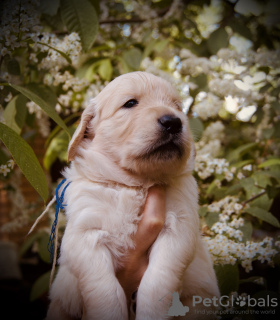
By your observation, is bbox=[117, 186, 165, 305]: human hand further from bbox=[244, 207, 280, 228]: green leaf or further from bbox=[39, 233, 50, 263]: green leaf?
bbox=[39, 233, 50, 263]: green leaf

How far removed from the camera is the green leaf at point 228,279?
1719mm

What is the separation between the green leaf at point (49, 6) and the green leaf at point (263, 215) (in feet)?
6.31

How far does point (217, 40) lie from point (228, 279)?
6.98 ft

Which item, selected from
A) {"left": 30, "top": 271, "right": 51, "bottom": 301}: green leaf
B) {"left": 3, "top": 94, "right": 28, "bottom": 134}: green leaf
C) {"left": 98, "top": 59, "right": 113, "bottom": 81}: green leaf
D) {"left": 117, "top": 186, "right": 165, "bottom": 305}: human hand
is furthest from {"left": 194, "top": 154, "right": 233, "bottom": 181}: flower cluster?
{"left": 30, "top": 271, "right": 51, "bottom": 301}: green leaf

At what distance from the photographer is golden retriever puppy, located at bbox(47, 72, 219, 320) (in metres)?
1.28

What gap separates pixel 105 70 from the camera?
8.77 feet

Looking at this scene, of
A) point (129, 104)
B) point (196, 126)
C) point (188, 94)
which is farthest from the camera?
point (188, 94)

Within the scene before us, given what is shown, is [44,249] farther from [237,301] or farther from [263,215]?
[263,215]

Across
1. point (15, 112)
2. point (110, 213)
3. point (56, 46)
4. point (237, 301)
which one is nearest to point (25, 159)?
point (110, 213)

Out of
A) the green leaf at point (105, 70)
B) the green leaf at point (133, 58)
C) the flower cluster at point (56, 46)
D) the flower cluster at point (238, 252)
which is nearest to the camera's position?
the flower cluster at point (238, 252)

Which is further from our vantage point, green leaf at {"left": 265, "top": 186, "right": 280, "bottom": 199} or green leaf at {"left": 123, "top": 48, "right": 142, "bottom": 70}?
green leaf at {"left": 123, "top": 48, "right": 142, "bottom": 70}

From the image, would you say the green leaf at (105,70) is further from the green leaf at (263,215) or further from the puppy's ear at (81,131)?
the green leaf at (263,215)

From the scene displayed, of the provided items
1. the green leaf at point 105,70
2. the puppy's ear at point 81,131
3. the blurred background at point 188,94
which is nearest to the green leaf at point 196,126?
the blurred background at point 188,94

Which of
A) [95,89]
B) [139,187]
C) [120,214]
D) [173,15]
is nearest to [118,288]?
[120,214]
